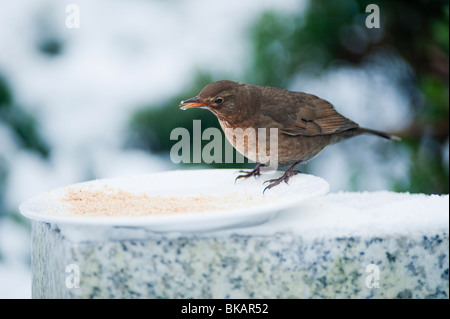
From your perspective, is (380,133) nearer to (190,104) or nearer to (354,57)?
(354,57)

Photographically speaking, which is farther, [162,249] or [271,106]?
[271,106]

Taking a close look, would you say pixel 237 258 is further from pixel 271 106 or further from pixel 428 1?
pixel 428 1

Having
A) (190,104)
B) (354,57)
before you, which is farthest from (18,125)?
(354,57)

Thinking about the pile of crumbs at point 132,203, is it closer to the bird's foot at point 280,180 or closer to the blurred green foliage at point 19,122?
the bird's foot at point 280,180

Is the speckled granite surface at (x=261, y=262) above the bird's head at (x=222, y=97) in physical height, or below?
below

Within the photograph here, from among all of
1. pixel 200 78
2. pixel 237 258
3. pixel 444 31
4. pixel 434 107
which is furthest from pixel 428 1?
pixel 237 258

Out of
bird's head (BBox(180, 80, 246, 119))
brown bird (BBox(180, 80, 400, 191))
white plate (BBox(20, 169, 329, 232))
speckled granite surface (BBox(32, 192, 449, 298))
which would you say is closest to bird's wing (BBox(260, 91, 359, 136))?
brown bird (BBox(180, 80, 400, 191))

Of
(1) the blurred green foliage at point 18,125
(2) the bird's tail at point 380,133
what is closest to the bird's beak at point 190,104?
(2) the bird's tail at point 380,133
